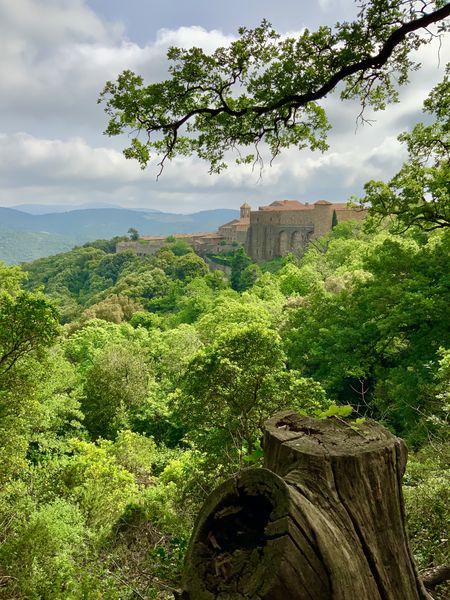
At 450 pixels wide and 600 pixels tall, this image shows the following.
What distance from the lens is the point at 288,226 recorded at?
8981 cm

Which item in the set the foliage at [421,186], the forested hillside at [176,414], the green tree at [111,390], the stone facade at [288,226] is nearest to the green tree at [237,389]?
the forested hillside at [176,414]

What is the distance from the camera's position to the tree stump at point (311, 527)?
1979 mm

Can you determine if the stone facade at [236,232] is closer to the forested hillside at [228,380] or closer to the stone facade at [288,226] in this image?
the stone facade at [288,226]

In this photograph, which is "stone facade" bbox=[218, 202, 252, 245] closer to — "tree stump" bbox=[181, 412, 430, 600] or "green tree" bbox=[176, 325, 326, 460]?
"green tree" bbox=[176, 325, 326, 460]

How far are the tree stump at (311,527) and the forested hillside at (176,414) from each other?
0.93m

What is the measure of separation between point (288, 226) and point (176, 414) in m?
Answer: 77.9

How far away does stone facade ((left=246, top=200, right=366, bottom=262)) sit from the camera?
81812 millimetres

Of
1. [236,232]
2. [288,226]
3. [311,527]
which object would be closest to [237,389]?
[311,527]

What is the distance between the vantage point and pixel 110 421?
81.2 feet

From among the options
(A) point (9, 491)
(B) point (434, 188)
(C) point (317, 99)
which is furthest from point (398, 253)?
(A) point (9, 491)


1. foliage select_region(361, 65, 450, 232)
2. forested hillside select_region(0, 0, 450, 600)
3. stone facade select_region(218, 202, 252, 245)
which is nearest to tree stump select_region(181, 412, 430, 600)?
forested hillside select_region(0, 0, 450, 600)

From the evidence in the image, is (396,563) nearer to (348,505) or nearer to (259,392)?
(348,505)

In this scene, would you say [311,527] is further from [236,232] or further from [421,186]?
[236,232]

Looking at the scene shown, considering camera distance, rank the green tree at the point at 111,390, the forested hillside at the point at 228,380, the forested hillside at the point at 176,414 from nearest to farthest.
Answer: the forested hillside at the point at 228,380
the forested hillside at the point at 176,414
the green tree at the point at 111,390
